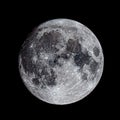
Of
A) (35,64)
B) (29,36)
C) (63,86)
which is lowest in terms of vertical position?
(63,86)

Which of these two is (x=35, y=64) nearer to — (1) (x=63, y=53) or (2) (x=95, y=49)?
(1) (x=63, y=53)

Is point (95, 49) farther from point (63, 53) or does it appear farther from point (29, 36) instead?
Result: point (29, 36)

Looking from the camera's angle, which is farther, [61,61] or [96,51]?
[96,51]

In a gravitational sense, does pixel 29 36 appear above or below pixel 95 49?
above

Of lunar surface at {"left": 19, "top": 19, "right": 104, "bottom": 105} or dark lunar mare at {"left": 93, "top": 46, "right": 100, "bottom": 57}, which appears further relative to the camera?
dark lunar mare at {"left": 93, "top": 46, "right": 100, "bottom": 57}

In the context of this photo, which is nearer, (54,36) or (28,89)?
(54,36)

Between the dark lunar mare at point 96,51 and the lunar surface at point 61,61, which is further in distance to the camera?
the dark lunar mare at point 96,51

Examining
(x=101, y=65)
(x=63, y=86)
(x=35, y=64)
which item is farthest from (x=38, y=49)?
(x=101, y=65)
